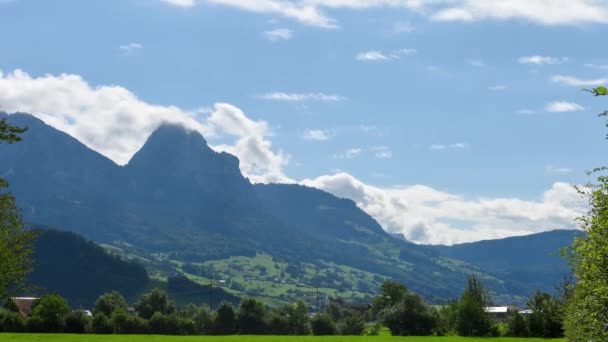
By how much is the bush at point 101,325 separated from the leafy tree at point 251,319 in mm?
→ 29604

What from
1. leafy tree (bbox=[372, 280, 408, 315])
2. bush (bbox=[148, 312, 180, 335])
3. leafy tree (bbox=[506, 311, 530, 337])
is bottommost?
bush (bbox=[148, 312, 180, 335])

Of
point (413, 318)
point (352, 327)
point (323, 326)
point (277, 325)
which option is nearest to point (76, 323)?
point (277, 325)

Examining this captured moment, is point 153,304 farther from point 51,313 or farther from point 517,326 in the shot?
point 517,326

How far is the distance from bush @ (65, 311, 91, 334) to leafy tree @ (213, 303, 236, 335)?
A: 30.3m

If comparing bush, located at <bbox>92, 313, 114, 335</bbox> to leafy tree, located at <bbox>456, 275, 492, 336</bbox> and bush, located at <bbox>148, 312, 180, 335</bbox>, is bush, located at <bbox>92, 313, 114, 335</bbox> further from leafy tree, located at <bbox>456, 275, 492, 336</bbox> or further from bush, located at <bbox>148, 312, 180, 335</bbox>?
leafy tree, located at <bbox>456, 275, 492, 336</bbox>

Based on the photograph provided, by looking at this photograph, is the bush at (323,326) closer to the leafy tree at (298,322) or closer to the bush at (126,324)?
the leafy tree at (298,322)

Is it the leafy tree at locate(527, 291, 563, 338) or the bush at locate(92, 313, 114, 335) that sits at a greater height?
the leafy tree at locate(527, 291, 563, 338)

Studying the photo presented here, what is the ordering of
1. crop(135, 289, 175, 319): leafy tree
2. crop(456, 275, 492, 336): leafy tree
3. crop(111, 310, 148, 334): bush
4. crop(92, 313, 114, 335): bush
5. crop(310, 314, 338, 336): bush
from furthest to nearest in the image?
crop(135, 289, 175, 319): leafy tree < crop(310, 314, 338, 336): bush < crop(111, 310, 148, 334): bush < crop(92, 313, 114, 335): bush < crop(456, 275, 492, 336): leafy tree

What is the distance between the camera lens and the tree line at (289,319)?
108062mm

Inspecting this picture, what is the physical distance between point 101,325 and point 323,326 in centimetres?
4286

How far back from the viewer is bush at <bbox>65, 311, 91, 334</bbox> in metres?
115

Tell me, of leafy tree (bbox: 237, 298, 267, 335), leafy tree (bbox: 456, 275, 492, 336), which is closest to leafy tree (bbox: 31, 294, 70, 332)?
leafy tree (bbox: 237, 298, 267, 335)

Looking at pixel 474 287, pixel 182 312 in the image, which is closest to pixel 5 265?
pixel 474 287

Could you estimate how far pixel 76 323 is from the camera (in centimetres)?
11525
